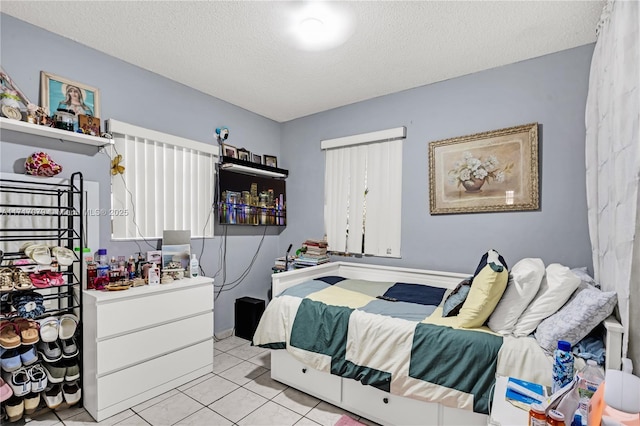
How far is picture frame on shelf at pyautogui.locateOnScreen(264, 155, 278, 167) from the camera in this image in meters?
3.74

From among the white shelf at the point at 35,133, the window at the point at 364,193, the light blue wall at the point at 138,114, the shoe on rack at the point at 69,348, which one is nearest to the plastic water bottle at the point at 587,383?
the window at the point at 364,193

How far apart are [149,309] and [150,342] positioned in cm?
23

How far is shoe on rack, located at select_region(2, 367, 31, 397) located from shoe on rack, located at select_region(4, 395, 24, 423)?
0.05 m

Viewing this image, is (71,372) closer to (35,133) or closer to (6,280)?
(6,280)

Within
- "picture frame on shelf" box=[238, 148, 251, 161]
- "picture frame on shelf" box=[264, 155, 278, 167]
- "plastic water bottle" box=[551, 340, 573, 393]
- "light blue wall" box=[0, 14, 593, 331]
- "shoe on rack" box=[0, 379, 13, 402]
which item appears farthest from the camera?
"picture frame on shelf" box=[264, 155, 278, 167]

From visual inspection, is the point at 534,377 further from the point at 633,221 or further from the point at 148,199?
the point at 148,199

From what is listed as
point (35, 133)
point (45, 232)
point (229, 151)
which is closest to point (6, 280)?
point (45, 232)

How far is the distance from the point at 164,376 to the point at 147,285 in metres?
0.66

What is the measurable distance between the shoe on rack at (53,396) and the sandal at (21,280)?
67 cm

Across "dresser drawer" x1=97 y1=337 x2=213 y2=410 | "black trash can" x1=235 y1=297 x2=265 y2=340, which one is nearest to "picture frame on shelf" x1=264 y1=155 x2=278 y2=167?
"black trash can" x1=235 y1=297 x2=265 y2=340

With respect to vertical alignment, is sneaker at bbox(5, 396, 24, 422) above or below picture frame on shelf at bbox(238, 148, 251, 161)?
below

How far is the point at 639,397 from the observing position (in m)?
0.91

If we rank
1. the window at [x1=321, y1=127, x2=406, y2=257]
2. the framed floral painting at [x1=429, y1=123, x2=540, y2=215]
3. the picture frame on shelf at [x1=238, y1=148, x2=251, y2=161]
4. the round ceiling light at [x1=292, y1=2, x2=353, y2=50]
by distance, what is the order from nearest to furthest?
the round ceiling light at [x1=292, y1=2, x2=353, y2=50] < the framed floral painting at [x1=429, y1=123, x2=540, y2=215] < the window at [x1=321, y1=127, x2=406, y2=257] < the picture frame on shelf at [x1=238, y1=148, x2=251, y2=161]

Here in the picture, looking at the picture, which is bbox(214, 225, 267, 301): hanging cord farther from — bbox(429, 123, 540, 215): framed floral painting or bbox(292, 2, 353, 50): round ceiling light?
bbox(292, 2, 353, 50): round ceiling light
